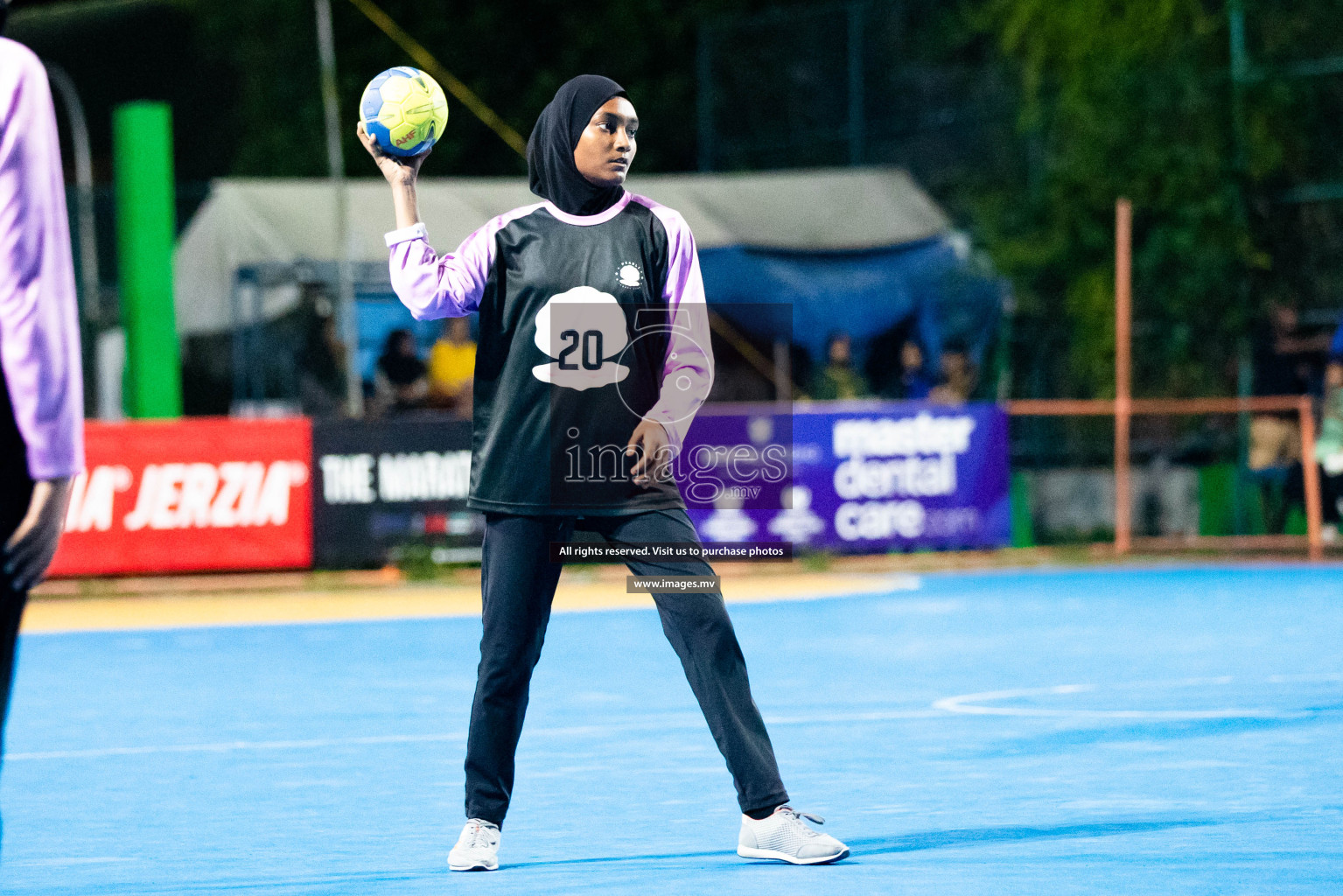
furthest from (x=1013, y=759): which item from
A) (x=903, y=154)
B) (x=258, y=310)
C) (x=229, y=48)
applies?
(x=229, y=48)

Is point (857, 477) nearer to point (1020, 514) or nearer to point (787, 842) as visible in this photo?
point (1020, 514)

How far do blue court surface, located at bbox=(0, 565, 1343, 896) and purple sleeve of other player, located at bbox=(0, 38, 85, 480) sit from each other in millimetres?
2343

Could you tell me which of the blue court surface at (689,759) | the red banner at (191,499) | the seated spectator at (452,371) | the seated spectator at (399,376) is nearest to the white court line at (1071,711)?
the blue court surface at (689,759)

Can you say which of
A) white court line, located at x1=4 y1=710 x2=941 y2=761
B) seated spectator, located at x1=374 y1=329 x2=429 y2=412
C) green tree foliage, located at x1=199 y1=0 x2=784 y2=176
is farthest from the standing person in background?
green tree foliage, located at x1=199 y1=0 x2=784 y2=176

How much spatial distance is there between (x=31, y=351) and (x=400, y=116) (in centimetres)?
241

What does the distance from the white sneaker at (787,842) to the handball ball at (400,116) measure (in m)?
2.28

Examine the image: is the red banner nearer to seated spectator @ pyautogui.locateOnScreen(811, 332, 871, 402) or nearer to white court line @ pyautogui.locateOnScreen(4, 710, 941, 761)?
seated spectator @ pyautogui.locateOnScreen(811, 332, 871, 402)

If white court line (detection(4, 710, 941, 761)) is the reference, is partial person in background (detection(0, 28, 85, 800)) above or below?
above

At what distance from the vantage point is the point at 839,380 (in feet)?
69.6

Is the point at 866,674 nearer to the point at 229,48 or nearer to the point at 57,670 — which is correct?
the point at 57,670

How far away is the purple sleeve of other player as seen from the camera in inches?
167

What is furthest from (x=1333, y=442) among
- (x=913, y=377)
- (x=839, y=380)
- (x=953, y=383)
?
(x=839, y=380)

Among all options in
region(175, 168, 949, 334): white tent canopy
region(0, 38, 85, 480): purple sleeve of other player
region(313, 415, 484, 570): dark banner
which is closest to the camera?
region(0, 38, 85, 480): purple sleeve of other player

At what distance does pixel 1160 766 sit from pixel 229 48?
1365 inches
